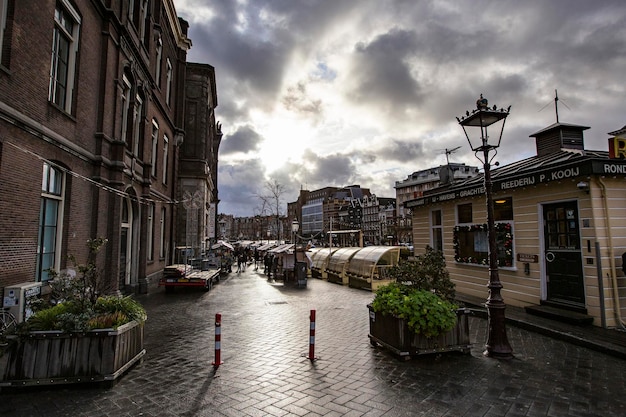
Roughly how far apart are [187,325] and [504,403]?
760 cm

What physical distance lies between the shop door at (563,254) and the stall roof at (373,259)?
331 inches

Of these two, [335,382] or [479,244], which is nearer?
[335,382]

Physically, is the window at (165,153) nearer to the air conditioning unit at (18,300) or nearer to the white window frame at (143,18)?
the white window frame at (143,18)

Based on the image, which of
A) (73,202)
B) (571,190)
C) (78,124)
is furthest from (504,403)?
(78,124)

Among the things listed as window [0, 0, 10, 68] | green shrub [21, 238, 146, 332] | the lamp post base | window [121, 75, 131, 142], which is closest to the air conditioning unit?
green shrub [21, 238, 146, 332]

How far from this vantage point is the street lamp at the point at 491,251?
6.38 meters

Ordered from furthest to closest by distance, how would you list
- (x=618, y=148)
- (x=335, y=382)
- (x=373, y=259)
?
(x=373, y=259) → (x=618, y=148) → (x=335, y=382)

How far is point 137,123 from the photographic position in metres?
15.9

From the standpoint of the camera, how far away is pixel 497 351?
6.30 m

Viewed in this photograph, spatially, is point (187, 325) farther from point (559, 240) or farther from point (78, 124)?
point (559, 240)

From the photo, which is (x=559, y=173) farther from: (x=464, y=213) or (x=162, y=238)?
(x=162, y=238)

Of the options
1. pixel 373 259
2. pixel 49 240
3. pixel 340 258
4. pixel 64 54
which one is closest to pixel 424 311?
pixel 49 240

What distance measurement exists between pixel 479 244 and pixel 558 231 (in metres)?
2.80

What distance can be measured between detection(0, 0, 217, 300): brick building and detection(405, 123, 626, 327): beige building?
1217 cm
